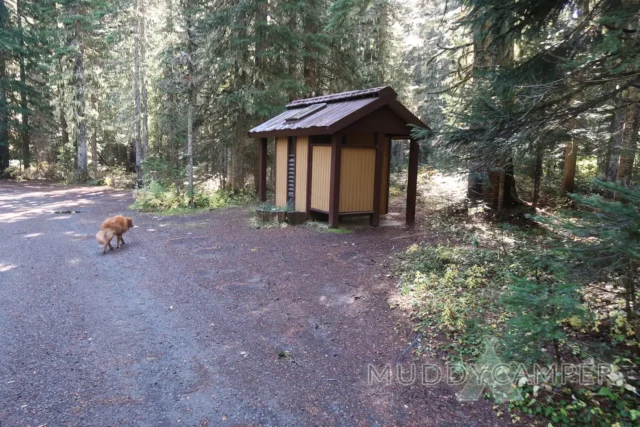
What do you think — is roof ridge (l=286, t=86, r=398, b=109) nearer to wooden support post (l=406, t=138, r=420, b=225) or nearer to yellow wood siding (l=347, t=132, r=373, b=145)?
yellow wood siding (l=347, t=132, r=373, b=145)

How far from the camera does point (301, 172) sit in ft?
38.2

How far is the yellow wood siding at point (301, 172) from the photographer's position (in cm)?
1141

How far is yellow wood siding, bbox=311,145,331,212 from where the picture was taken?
34.6ft

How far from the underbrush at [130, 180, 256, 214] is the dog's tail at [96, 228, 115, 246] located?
18.0ft

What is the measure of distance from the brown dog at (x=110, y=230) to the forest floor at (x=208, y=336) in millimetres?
299

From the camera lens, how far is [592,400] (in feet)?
10.3

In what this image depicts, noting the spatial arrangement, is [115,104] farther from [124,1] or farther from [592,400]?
[592,400]

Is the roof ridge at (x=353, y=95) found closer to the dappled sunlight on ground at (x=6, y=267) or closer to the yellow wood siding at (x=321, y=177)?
the yellow wood siding at (x=321, y=177)

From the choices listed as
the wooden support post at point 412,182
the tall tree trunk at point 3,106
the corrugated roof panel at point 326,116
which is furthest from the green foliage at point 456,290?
the tall tree trunk at point 3,106

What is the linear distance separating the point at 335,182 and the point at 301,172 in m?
1.82

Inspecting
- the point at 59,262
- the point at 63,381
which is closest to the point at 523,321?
the point at 63,381

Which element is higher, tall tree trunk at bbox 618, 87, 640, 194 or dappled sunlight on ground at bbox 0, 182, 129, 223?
tall tree trunk at bbox 618, 87, 640, 194

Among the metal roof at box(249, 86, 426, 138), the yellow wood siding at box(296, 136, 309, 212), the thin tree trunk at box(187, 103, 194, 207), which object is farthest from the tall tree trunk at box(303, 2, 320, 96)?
the yellow wood siding at box(296, 136, 309, 212)

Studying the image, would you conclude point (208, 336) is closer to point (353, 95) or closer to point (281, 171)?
point (353, 95)
